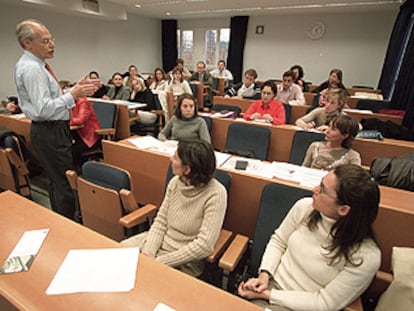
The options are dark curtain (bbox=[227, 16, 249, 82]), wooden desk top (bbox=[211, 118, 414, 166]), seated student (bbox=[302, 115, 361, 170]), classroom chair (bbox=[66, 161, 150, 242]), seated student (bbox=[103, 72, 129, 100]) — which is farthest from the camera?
dark curtain (bbox=[227, 16, 249, 82])

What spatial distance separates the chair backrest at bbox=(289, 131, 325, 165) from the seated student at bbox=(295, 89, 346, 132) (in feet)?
0.99

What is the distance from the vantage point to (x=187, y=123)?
2.62m

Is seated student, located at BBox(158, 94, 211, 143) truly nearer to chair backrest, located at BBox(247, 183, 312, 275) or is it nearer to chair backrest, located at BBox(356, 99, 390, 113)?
chair backrest, located at BBox(247, 183, 312, 275)

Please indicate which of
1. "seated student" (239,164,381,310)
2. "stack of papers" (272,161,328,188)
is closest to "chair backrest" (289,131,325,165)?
"stack of papers" (272,161,328,188)

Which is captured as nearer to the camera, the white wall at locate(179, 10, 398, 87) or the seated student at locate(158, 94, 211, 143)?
the seated student at locate(158, 94, 211, 143)

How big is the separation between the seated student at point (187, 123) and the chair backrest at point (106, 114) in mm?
991

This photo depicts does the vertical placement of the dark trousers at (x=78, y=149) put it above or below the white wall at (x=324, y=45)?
below

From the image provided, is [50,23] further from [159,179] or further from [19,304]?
[19,304]

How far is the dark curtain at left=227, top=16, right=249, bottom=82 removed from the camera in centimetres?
812

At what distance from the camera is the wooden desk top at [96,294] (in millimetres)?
829

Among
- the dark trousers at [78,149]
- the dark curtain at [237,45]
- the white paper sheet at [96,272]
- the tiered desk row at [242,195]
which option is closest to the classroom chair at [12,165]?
the dark trousers at [78,149]

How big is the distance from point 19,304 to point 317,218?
1.14m

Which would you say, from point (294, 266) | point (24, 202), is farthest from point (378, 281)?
point (24, 202)

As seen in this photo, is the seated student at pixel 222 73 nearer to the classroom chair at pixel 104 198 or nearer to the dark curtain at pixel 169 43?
the dark curtain at pixel 169 43
